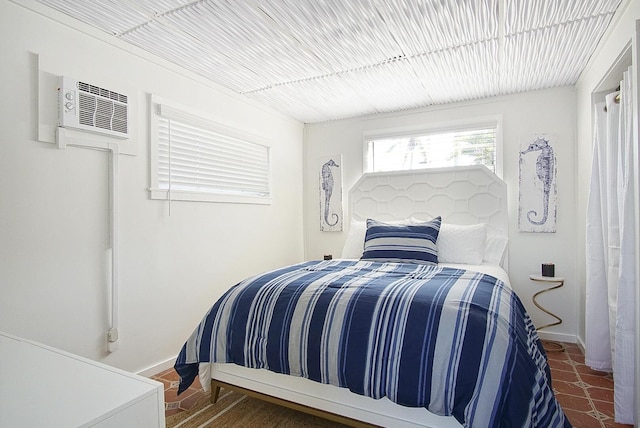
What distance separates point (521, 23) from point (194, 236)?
278cm

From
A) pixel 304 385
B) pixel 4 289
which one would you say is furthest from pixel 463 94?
pixel 4 289

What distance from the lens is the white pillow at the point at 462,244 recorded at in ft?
10.2

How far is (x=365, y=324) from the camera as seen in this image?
175 cm

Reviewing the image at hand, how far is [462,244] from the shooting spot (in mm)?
3164

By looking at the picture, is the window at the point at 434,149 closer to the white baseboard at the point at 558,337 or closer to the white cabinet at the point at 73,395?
the white baseboard at the point at 558,337

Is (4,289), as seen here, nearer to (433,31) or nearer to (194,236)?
(194,236)

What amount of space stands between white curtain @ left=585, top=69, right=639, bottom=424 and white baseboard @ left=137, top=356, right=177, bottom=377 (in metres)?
2.85

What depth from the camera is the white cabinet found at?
0.81 meters

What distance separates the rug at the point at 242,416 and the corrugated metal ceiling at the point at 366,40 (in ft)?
7.68

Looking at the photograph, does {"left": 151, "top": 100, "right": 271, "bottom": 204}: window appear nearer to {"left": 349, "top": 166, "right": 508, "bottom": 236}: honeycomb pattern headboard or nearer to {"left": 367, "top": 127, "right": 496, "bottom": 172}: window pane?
{"left": 349, "top": 166, "right": 508, "bottom": 236}: honeycomb pattern headboard

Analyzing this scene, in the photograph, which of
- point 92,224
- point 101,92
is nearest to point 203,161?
point 101,92

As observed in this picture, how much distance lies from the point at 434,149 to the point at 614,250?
2.03 m

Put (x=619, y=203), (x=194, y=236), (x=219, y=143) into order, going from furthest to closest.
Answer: (x=219, y=143), (x=194, y=236), (x=619, y=203)

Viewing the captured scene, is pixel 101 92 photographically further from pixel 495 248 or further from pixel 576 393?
pixel 576 393
